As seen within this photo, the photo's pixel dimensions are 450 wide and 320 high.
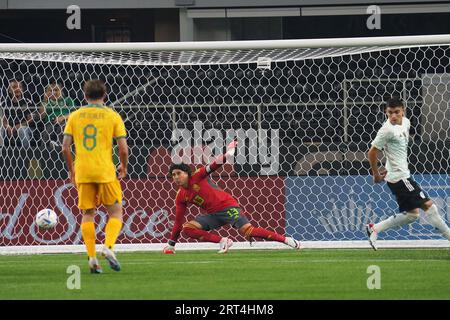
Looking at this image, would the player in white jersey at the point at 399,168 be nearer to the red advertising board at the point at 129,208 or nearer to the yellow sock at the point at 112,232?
the red advertising board at the point at 129,208

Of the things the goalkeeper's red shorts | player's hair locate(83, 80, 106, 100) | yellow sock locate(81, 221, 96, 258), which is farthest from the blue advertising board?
player's hair locate(83, 80, 106, 100)

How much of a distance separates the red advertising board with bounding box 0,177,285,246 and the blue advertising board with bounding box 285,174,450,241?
28 centimetres

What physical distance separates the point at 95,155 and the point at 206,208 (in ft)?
10.6

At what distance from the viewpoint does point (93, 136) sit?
9.89m

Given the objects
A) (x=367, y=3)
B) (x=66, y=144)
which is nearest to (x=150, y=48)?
(x=66, y=144)

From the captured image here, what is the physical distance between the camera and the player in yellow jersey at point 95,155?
9.85 meters

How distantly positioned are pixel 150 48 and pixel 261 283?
5016 mm

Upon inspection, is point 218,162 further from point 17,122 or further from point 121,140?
point 17,122

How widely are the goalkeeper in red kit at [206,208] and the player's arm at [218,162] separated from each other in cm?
1

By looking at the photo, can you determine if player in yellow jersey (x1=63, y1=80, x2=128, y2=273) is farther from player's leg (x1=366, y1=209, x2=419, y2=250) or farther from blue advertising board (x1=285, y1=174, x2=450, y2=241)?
blue advertising board (x1=285, y1=174, x2=450, y2=241)

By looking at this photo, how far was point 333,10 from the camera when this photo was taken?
73.3ft

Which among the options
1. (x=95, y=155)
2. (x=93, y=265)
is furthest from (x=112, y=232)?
(x=95, y=155)

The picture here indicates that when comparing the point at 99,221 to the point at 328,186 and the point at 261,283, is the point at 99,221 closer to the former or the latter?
the point at 328,186

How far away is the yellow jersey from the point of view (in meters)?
9.87
